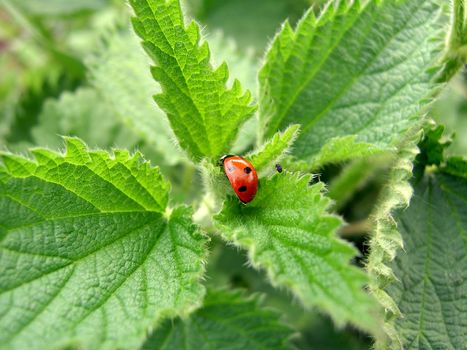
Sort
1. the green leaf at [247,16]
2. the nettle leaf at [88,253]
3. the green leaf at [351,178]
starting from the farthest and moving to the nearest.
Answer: the green leaf at [247,16]
the green leaf at [351,178]
the nettle leaf at [88,253]

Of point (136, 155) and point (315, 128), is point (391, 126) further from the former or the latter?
point (136, 155)

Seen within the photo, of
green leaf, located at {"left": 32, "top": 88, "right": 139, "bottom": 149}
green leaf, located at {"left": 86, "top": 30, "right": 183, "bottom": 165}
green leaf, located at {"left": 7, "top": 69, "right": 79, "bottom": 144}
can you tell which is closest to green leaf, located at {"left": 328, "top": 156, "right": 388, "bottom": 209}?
green leaf, located at {"left": 86, "top": 30, "right": 183, "bottom": 165}

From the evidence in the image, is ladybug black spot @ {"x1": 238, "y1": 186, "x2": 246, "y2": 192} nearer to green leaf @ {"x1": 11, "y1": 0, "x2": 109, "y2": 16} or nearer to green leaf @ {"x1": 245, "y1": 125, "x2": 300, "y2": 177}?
green leaf @ {"x1": 245, "y1": 125, "x2": 300, "y2": 177}

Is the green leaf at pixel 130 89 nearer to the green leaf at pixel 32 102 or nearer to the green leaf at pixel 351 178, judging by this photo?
the green leaf at pixel 32 102

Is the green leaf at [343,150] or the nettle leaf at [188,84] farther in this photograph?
the green leaf at [343,150]

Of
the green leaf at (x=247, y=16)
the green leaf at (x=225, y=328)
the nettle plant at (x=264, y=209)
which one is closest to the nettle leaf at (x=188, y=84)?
the nettle plant at (x=264, y=209)

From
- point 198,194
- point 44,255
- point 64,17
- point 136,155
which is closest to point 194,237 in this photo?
point 136,155
